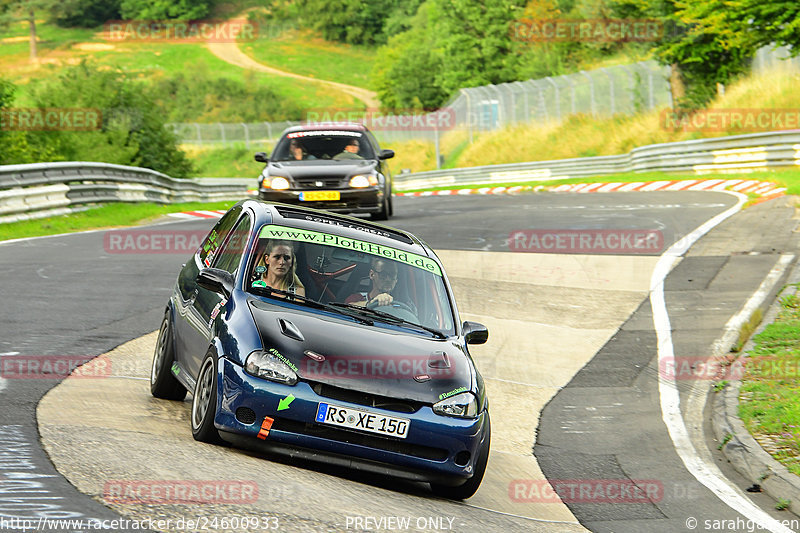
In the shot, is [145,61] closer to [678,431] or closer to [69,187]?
[69,187]

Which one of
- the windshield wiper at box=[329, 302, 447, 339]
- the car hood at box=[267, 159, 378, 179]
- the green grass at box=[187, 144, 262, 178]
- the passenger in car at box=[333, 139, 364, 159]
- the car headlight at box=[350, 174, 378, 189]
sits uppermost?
the windshield wiper at box=[329, 302, 447, 339]

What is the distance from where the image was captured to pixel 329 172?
19.5 m

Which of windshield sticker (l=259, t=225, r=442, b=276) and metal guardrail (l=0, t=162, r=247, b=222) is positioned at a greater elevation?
windshield sticker (l=259, t=225, r=442, b=276)

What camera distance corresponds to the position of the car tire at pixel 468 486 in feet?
22.1

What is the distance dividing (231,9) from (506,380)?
156 m

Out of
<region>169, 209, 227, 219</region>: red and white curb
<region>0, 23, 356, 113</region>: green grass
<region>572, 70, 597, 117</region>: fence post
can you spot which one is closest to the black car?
<region>169, 209, 227, 219</region>: red and white curb

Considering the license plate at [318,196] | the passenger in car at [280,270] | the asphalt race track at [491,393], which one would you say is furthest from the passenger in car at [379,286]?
the license plate at [318,196]

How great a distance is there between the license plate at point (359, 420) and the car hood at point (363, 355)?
0.13 m

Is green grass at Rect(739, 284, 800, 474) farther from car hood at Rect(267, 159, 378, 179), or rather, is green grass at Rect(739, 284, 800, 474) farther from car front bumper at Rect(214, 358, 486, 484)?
A: car hood at Rect(267, 159, 378, 179)

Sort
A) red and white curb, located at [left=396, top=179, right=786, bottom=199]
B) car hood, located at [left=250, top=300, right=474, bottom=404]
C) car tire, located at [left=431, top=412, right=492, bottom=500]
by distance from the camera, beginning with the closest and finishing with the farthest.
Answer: car hood, located at [left=250, top=300, right=474, bottom=404] → car tire, located at [left=431, top=412, right=492, bottom=500] → red and white curb, located at [left=396, top=179, right=786, bottom=199]

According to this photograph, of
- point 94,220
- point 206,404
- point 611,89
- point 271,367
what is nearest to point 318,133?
point 94,220

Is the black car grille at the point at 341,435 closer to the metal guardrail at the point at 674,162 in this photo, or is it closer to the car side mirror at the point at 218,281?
the car side mirror at the point at 218,281

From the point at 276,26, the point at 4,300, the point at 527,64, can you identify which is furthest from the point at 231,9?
the point at 4,300

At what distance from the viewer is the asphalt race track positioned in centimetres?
567
